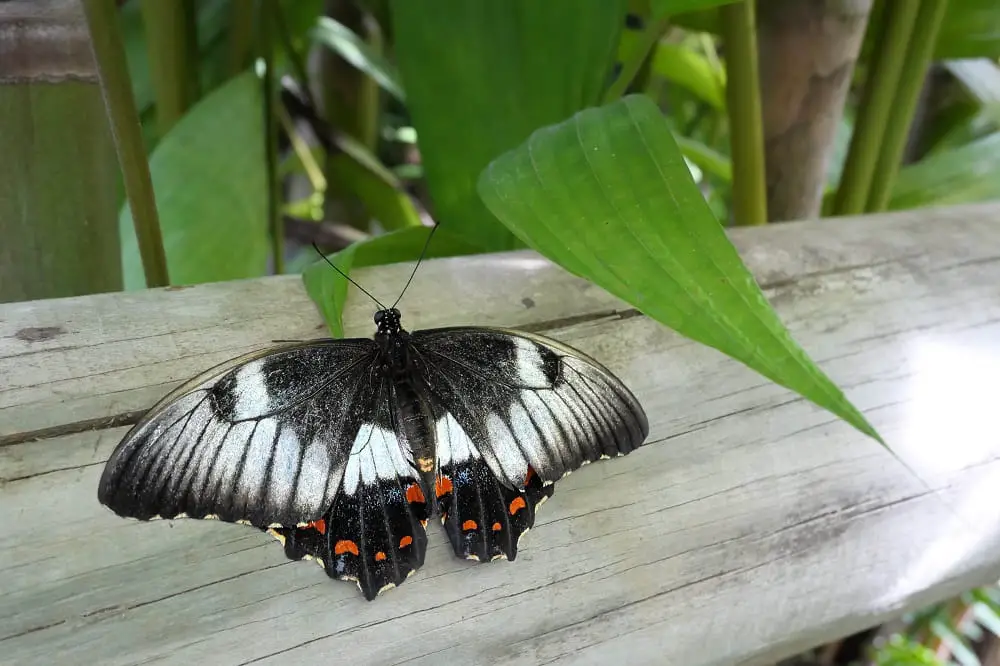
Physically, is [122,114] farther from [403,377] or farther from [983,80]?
[983,80]

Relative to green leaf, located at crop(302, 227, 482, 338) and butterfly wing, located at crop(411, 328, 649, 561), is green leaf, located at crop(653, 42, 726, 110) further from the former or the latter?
butterfly wing, located at crop(411, 328, 649, 561)

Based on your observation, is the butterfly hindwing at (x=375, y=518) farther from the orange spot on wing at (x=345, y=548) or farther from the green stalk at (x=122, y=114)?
the green stalk at (x=122, y=114)

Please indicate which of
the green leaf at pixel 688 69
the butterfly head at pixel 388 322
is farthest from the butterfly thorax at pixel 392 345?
the green leaf at pixel 688 69

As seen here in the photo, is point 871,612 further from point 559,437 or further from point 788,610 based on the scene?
point 559,437

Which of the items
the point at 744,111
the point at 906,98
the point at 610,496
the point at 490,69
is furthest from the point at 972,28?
the point at 610,496

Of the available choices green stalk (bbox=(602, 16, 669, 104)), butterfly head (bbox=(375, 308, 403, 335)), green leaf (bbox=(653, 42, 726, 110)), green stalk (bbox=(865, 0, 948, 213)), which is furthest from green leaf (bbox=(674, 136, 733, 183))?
butterfly head (bbox=(375, 308, 403, 335))

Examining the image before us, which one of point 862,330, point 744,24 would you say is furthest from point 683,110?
point 862,330
